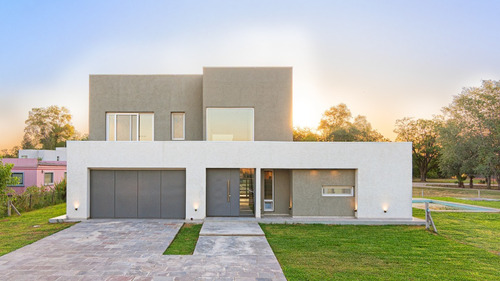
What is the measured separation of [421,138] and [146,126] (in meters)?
47.5

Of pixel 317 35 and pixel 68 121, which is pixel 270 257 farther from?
pixel 68 121

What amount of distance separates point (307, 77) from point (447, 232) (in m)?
14.1

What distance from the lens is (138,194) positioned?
11.4m

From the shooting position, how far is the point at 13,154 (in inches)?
1864

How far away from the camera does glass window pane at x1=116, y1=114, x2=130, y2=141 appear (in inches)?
516

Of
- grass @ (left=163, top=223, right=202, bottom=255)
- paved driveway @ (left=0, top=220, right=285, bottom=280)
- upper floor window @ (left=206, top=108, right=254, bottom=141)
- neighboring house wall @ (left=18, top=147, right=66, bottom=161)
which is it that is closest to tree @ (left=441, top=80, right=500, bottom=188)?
upper floor window @ (left=206, top=108, right=254, bottom=141)

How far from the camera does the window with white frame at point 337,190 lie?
449 inches

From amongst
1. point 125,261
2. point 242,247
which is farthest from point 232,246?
point 125,261

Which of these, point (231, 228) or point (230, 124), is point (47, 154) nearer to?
point (230, 124)

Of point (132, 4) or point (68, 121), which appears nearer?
point (132, 4)

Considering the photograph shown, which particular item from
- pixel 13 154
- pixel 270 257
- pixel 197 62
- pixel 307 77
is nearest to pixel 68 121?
pixel 13 154

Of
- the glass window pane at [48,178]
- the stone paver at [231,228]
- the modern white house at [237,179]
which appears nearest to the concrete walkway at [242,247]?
the stone paver at [231,228]

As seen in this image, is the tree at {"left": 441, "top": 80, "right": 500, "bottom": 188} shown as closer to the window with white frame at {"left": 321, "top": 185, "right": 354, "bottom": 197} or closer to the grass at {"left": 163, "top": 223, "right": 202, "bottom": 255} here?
the window with white frame at {"left": 321, "top": 185, "right": 354, "bottom": 197}

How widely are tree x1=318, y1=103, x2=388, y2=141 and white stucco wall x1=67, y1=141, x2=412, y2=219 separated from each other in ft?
88.8
